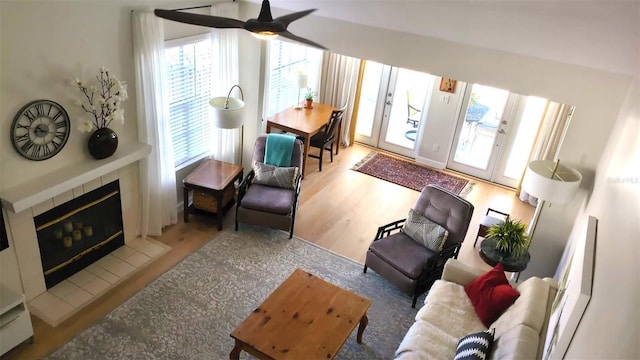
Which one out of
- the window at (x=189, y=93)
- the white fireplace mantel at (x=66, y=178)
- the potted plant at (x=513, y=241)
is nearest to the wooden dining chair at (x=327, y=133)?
the window at (x=189, y=93)

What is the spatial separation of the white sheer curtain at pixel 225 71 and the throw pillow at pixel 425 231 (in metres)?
2.59

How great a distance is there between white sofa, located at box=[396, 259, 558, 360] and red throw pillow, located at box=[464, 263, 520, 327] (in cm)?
6

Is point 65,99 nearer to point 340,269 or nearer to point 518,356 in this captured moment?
point 340,269

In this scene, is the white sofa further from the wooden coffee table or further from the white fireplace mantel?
the white fireplace mantel

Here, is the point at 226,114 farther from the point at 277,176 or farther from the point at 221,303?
the point at 221,303

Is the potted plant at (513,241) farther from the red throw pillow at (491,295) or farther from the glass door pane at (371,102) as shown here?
the glass door pane at (371,102)

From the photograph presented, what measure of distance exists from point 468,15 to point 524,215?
4241 mm

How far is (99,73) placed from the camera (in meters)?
4.36

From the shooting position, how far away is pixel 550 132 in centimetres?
688

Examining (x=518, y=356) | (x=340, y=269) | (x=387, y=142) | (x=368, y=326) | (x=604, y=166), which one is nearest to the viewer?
(x=518, y=356)

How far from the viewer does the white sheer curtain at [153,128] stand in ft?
15.1

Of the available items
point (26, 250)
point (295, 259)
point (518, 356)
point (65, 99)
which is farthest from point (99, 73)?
point (518, 356)

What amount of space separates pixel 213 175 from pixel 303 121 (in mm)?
2024

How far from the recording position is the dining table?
705 cm
